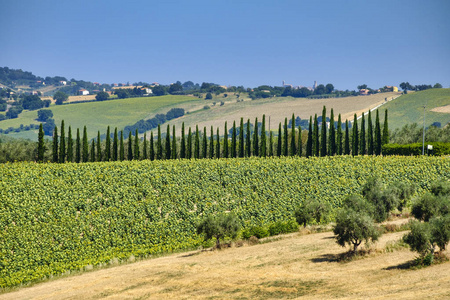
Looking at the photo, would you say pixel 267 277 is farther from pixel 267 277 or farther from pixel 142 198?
pixel 142 198

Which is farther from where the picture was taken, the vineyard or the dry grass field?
the vineyard

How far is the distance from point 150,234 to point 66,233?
29.1 feet

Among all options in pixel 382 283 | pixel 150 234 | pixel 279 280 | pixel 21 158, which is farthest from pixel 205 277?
pixel 21 158

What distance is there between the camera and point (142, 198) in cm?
6259

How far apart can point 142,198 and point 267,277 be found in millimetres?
29164

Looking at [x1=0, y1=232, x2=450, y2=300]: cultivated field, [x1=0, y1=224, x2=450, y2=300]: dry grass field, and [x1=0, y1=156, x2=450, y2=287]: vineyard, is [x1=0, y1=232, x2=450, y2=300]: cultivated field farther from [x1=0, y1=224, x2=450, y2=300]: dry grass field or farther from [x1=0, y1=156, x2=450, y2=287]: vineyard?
[x1=0, y1=156, x2=450, y2=287]: vineyard

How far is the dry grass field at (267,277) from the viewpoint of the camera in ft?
103

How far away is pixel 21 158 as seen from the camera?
9981 cm

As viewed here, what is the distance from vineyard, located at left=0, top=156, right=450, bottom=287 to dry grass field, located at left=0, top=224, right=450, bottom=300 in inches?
288

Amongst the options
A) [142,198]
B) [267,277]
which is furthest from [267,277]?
[142,198]

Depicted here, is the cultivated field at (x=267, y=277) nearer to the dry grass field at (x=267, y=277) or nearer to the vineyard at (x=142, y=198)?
the dry grass field at (x=267, y=277)

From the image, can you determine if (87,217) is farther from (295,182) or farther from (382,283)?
(382,283)

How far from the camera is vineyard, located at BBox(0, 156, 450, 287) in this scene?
53.1 m

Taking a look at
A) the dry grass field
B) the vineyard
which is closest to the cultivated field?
the dry grass field
